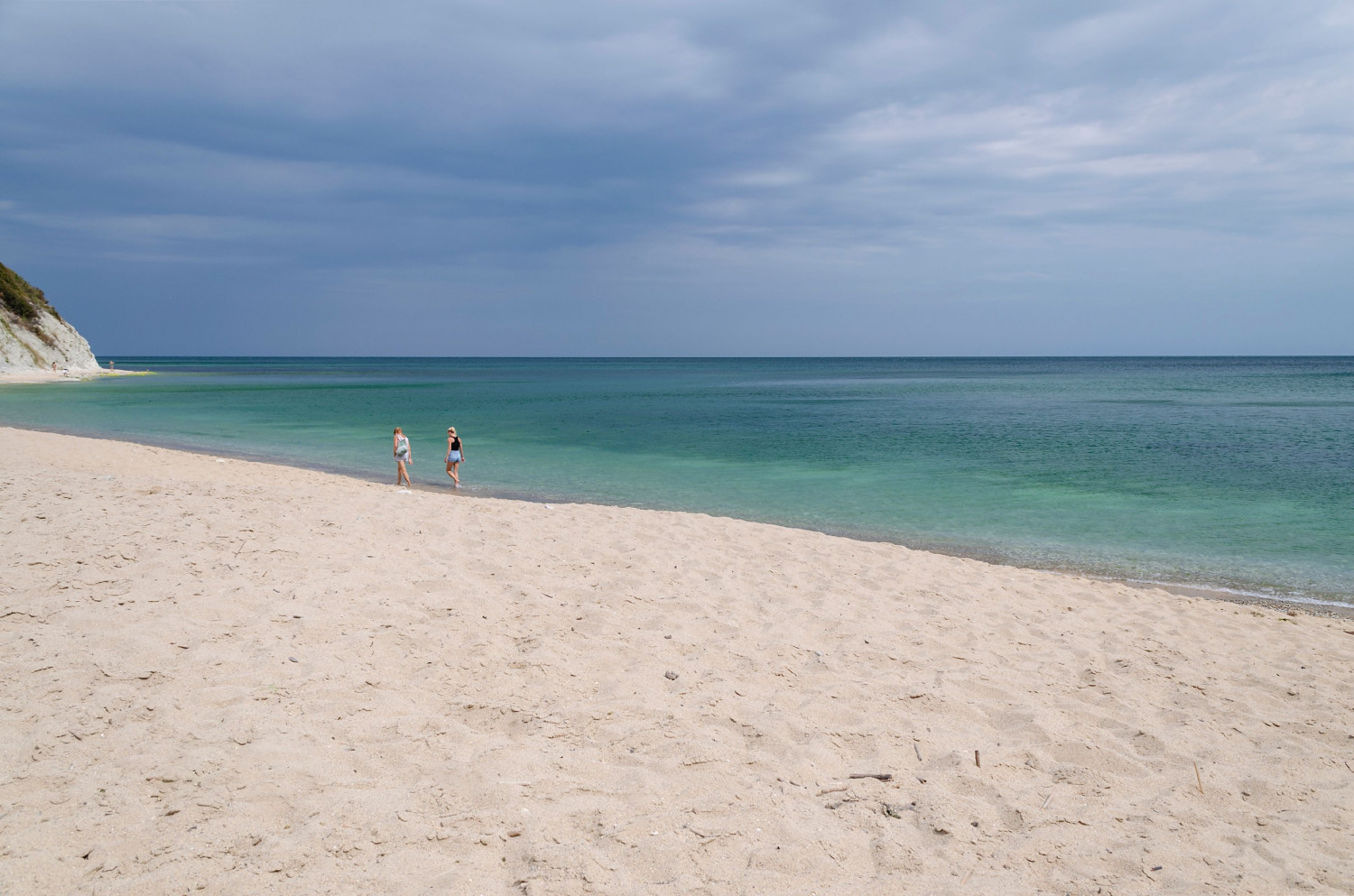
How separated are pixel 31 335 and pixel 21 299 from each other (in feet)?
10.9

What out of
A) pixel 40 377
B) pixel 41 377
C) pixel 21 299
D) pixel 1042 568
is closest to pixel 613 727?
pixel 1042 568

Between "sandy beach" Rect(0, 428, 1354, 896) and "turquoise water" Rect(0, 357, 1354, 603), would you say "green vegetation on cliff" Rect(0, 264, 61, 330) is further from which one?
"sandy beach" Rect(0, 428, 1354, 896)

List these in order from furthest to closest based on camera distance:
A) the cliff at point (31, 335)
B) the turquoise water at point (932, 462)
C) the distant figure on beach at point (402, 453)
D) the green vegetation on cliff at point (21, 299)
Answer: the green vegetation on cliff at point (21, 299) < the cliff at point (31, 335) < the distant figure on beach at point (402, 453) < the turquoise water at point (932, 462)

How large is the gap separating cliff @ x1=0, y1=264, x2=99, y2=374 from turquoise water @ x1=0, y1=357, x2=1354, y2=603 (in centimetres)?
1738

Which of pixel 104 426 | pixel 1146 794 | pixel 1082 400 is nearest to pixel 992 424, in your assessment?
pixel 1082 400

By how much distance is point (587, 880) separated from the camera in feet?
11.3

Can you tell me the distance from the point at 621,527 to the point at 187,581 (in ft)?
17.2

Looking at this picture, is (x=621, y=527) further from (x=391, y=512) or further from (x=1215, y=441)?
(x=1215, y=441)

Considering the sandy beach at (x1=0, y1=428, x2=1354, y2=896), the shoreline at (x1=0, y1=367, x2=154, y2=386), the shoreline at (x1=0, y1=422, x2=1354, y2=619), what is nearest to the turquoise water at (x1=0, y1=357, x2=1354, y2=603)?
the shoreline at (x1=0, y1=422, x2=1354, y2=619)

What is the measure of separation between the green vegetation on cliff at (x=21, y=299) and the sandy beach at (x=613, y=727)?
76.6 meters

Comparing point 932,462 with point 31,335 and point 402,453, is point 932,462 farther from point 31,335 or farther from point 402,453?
point 31,335

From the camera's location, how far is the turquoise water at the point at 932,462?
12844 mm

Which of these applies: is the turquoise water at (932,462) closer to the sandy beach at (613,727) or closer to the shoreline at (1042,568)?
the shoreline at (1042,568)

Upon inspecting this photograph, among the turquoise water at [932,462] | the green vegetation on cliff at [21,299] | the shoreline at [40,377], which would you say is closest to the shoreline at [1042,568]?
the turquoise water at [932,462]
